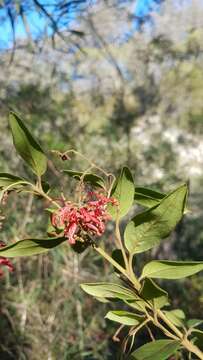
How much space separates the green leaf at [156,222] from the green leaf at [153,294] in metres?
0.05

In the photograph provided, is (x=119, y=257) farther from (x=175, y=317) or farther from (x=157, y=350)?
(x=175, y=317)

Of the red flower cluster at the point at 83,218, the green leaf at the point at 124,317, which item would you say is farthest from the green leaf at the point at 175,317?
the red flower cluster at the point at 83,218

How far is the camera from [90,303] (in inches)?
118

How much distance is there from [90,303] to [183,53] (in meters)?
4.96

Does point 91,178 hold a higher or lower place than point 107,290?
higher

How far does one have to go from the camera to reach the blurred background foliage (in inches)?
110

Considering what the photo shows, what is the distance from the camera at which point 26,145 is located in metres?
0.73

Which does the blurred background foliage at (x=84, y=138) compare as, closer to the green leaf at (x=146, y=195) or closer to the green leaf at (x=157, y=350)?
the green leaf at (x=146, y=195)

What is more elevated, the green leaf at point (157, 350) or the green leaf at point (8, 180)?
the green leaf at point (8, 180)

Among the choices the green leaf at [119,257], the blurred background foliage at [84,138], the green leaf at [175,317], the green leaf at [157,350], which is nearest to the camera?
the green leaf at [157,350]

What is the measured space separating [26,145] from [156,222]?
18 cm

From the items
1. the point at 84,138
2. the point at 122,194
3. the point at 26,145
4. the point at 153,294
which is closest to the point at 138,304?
the point at 153,294

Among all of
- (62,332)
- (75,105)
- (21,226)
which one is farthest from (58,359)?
(75,105)

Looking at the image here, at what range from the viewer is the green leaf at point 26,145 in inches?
28.4
